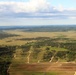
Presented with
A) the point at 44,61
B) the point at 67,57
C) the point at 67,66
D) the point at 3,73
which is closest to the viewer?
the point at 3,73

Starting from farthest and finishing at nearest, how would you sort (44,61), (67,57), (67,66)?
1. (67,57)
2. (44,61)
3. (67,66)

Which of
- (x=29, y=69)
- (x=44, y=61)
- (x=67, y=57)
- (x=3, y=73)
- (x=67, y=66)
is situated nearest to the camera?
A: (x=3, y=73)

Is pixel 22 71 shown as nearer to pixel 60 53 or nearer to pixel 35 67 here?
pixel 35 67

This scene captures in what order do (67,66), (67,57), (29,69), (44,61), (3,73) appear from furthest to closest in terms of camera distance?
(67,57) → (44,61) → (67,66) → (29,69) → (3,73)

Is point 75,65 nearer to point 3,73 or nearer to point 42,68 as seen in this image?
point 42,68

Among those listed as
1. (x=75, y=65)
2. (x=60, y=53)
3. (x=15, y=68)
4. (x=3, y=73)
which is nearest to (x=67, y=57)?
(x=60, y=53)

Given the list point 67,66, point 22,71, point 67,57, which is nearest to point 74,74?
point 67,66

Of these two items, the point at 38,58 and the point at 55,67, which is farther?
the point at 38,58

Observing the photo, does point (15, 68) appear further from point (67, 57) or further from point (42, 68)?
point (67, 57)

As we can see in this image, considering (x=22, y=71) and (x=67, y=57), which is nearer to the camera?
(x=22, y=71)
